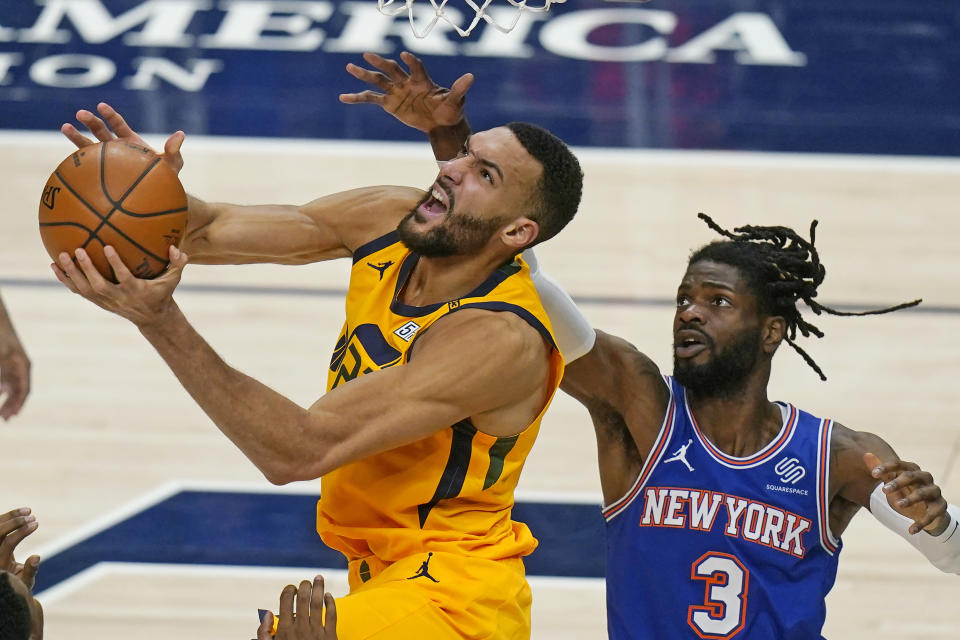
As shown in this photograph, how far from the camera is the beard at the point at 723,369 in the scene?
3.95 metres

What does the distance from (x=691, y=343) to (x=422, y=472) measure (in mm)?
830

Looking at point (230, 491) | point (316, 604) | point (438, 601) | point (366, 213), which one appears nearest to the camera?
point (316, 604)

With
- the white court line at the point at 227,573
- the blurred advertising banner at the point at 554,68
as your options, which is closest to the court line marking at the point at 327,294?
the blurred advertising banner at the point at 554,68

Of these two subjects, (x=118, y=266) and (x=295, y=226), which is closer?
(x=118, y=266)

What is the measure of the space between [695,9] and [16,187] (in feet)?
14.8

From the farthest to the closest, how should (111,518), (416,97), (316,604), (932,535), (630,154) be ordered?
1. (630,154)
2. (111,518)
3. (416,97)
4. (932,535)
5. (316,604)

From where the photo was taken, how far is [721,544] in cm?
391

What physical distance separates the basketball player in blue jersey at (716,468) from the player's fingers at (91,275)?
1138 millimetres

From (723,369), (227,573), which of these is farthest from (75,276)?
(227,573)

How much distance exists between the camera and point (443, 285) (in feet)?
12.3

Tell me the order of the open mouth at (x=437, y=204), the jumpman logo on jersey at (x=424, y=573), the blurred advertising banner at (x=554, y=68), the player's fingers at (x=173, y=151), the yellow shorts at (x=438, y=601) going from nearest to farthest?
the player's fingers at (x=173, y=151)
the yellow shorts at (x=438, y=601)
the jumpman logo on jersey at (x=424, y=573)
the open mouth at (x=437, y=204)
the blurred advertising banner at (x=554, y=68)

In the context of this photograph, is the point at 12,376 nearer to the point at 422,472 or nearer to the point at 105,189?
the point at 105,189

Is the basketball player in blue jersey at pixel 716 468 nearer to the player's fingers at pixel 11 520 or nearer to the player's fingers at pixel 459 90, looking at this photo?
the player's fingers at pixel 459 90

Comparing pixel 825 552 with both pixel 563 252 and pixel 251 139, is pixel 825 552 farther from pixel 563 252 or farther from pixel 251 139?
pixel 251 139
